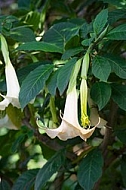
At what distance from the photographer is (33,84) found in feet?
2.81

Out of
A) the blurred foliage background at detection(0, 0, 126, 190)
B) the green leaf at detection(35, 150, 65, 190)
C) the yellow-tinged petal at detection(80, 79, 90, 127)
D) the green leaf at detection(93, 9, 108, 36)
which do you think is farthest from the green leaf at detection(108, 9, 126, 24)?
the green leaf at detection(35, 150, 65, 190)

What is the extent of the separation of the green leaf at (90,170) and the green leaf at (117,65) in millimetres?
257

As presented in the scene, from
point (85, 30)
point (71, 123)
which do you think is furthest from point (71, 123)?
point (85, 30)

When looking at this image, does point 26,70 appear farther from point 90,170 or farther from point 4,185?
point 4,185

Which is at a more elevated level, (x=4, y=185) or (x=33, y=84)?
(x=33, y=84)

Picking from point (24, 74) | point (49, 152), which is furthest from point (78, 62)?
point (49, 152)

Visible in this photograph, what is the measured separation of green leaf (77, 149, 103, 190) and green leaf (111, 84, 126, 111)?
19 cm

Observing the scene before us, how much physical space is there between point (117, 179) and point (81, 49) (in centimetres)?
71

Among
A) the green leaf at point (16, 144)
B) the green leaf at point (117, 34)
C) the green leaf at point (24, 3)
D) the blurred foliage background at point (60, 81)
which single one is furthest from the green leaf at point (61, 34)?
the green leaf at point (24, 3)

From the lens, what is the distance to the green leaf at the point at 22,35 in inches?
39.9

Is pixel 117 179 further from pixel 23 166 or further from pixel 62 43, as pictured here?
pixel 62 43

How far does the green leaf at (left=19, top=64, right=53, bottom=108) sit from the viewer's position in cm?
84

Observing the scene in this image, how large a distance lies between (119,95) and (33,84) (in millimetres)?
174

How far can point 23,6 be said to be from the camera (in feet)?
4.91
